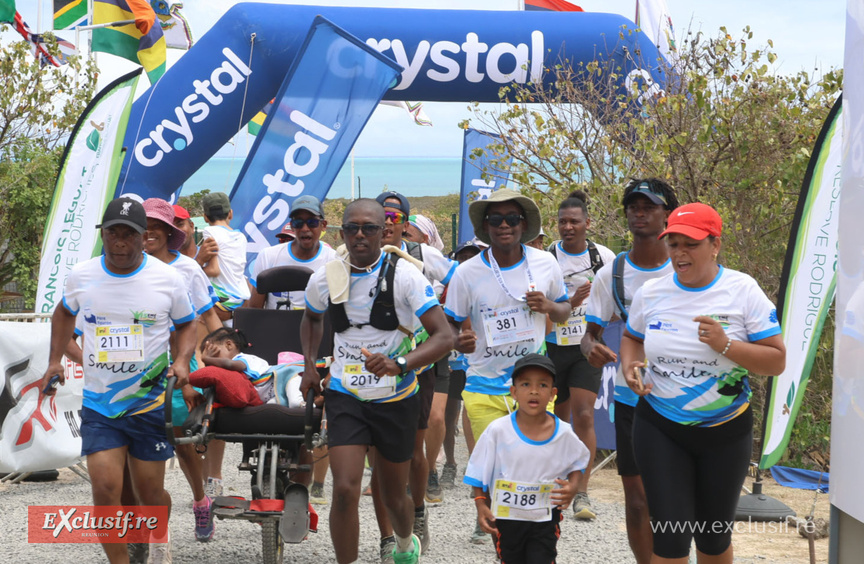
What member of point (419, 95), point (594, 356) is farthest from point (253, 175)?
point (594, 356)

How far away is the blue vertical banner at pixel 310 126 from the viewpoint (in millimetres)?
11164

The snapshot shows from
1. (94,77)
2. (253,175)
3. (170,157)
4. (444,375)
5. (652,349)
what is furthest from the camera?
(94,77)

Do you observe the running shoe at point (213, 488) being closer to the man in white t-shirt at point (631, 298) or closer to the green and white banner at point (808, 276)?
the man in white t-shirt at point (631, 298)

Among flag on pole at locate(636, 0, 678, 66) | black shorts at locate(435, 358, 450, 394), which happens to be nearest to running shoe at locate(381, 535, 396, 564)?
black shorts at locate(435, 358, 450, 394)

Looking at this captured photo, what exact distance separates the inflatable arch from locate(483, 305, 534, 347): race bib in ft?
20.7

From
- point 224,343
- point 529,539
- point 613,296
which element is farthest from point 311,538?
point 613,296

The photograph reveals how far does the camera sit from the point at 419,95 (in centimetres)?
1367

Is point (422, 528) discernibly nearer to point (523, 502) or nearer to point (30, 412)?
point (523, 502)

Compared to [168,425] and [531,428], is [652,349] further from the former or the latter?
[168,425]

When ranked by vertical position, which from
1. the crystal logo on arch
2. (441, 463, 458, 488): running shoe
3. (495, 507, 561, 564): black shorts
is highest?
the crystal logo on arch

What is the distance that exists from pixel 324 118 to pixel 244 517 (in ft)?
21.6

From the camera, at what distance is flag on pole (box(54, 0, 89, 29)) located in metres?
20.7

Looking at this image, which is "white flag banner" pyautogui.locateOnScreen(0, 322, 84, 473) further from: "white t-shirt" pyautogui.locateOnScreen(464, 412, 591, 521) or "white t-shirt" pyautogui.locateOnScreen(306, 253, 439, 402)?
"white t-shirt" pyautogui.locateOnScreen(464, 412, 591, 521)

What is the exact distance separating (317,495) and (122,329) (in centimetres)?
306
